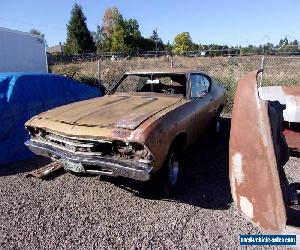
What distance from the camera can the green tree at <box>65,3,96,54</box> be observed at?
188ft

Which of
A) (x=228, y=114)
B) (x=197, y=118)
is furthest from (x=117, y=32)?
(x=197, y=118)

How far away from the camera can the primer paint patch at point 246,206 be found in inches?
87.4

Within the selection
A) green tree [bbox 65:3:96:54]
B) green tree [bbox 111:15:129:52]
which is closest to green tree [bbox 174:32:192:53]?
green tree [bbox 111:15:129:52]

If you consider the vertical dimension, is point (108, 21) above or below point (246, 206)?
above

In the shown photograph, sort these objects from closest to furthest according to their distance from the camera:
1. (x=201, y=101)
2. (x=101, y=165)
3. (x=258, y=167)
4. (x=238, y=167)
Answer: (x=258, y=167) → (x=238, y=167) → (x=101, y=165) → (x=201, y=101)

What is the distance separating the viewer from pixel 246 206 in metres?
2.25

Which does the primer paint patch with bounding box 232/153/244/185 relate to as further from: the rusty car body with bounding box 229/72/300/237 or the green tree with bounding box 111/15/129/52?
the green tree with bounding box 111/15/129/52

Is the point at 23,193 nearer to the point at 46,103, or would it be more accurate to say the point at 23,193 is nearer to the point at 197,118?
the point at 46,103

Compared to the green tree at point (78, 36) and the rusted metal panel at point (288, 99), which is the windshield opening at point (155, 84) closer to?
the rusted metal panel at point (288, 99)

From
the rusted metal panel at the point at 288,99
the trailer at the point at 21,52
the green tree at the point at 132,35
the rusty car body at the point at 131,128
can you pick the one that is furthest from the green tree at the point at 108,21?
the rusted metal panel at the point at 288,99

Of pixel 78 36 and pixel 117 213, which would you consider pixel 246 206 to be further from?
pixel 78 36

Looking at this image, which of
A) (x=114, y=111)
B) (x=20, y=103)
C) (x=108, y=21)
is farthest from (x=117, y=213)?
(x=108, y=21)

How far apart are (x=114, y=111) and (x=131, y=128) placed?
812 millimetres

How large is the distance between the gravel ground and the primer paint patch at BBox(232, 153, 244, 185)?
1.20 metres
